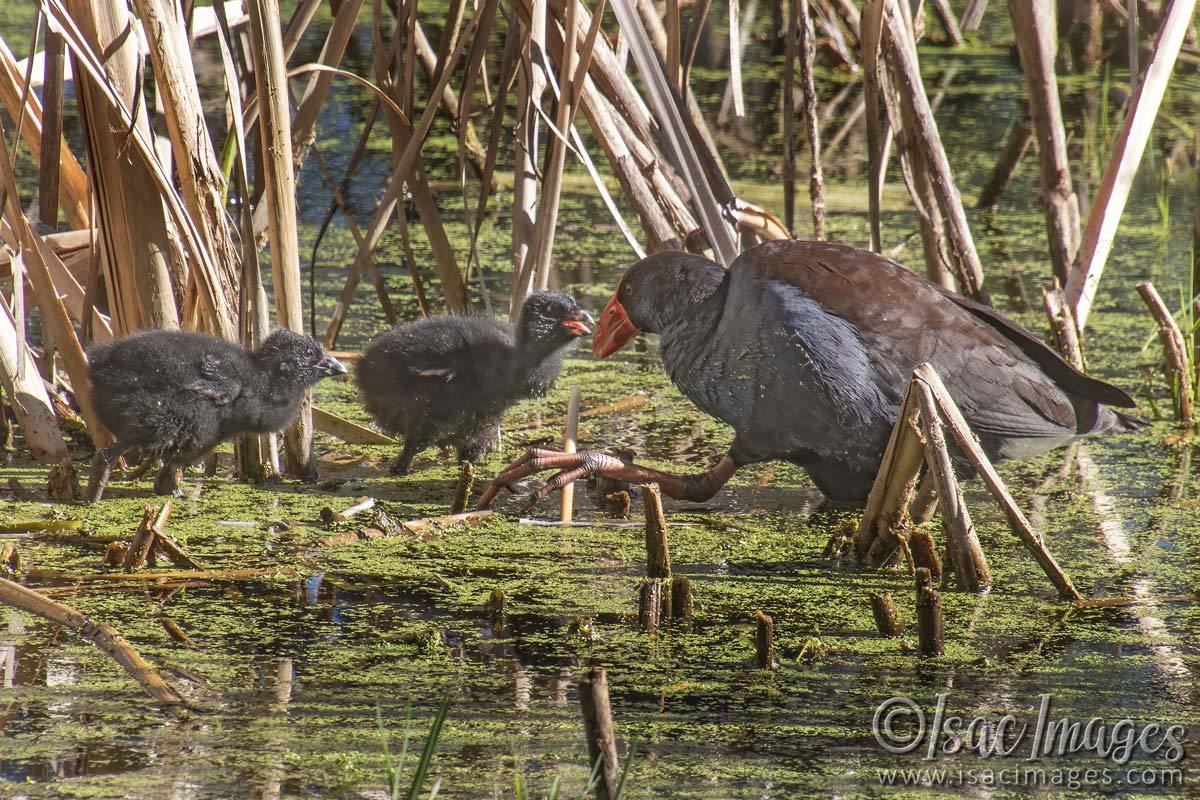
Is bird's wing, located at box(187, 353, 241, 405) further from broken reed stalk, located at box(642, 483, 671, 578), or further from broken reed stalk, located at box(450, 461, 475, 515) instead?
broken reed stalk, located at box(642, 483, 671, 578)

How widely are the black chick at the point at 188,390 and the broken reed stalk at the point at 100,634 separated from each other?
1.05 meters

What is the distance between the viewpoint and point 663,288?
3.64 metres

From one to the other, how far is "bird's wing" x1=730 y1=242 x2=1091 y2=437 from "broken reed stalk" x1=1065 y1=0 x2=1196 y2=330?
778mm

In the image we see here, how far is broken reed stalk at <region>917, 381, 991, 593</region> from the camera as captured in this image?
112 inches

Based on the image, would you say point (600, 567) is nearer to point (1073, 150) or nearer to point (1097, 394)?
point (1097, 394)

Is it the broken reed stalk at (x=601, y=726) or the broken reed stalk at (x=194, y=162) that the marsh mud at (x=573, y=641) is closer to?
the broken reed stalk at (x=601, y=726)

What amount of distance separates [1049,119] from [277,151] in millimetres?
2435

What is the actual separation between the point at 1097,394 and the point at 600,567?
131 centimetres

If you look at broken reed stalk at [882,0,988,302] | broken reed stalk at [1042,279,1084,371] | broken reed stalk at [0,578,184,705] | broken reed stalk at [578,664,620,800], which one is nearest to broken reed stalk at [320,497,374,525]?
broken reed stalk at [0,578,184,705]

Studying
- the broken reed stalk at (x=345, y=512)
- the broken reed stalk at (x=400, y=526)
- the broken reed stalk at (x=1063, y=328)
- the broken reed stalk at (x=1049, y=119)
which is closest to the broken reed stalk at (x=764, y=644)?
the broken reed stalk at (x=400, y=526)

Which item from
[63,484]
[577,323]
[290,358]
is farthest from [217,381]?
[577,323]

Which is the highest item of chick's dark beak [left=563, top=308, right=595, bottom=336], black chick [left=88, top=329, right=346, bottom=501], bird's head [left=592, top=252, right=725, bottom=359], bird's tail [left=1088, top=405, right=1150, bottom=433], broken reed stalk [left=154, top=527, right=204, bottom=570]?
bird's head [left=592, top=252, right=725, bottom=359]

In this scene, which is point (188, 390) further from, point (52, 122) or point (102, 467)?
point (52, 122)

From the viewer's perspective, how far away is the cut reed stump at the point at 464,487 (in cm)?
341
